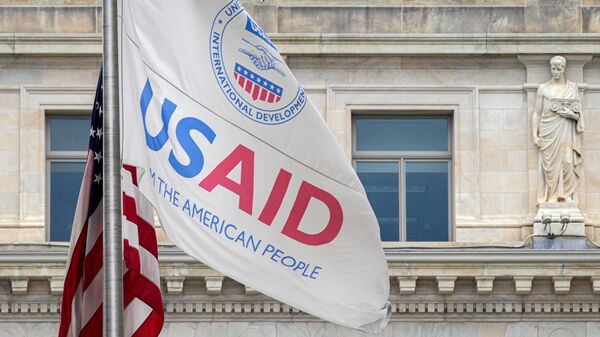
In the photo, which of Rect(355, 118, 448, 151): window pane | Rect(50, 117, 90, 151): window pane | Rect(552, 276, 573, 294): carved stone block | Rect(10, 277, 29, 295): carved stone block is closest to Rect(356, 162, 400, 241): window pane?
Rect(355, 118, 448, 151): window pane

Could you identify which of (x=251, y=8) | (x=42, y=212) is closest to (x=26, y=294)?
(x=42, y=212)

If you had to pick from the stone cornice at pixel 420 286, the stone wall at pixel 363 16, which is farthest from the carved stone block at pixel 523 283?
the stone wall at pixel 363 16

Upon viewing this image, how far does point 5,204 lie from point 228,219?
1457cm

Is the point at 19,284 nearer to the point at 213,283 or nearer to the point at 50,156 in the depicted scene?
the point at 50,156

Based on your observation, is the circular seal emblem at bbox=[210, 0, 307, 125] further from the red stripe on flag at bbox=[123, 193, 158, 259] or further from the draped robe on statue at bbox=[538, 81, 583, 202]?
the draped robe on statue at bbox=[538, 81, 583, 202]

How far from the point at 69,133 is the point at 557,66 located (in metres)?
7.32

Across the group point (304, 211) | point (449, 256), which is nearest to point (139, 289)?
point (304, 211)

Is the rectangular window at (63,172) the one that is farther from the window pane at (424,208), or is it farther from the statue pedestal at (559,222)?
the statue pedestal at (559,222)

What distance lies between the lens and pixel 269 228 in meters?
18.6

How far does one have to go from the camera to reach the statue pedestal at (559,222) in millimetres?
31922

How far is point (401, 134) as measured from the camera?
108 feet

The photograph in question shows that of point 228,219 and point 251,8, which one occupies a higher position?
point 251,8

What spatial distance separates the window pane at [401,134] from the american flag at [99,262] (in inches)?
539

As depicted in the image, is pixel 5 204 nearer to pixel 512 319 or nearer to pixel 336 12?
pixel 336 12
